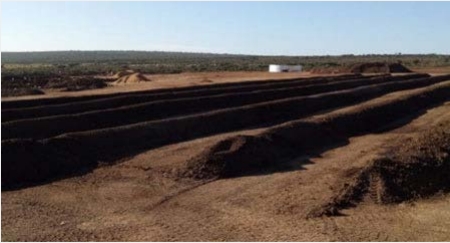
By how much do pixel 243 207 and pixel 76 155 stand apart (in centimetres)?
674

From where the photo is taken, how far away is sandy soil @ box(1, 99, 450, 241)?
11.3 metres

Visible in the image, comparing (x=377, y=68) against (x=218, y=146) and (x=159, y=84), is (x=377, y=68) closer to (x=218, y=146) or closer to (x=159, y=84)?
(x=159, y=84)

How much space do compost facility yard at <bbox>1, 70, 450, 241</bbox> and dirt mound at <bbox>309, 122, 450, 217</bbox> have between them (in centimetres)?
4

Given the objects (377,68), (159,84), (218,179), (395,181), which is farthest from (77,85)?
(395,181)

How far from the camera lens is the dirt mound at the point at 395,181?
13363mm

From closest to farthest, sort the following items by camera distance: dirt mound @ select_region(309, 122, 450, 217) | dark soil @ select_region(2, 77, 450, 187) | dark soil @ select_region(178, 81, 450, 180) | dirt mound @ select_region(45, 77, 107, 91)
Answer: dirt mound @ select_region(309, 122, 450, 217) → dark soil @ select_region(2, 77, 450, 187) → dark soil @ select_region(178, 81, 450, 180) → dirt mound @ select_region(45, 77, 107, 91)

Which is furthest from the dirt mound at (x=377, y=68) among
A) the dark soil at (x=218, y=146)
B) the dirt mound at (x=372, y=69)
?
the dark soil at (x=218, y=146)

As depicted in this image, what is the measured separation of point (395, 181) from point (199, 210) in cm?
455

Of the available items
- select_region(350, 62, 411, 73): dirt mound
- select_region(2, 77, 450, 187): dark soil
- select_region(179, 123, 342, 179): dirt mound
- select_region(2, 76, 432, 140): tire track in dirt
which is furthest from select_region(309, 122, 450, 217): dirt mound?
select_region(350, 62, 411, 73): dirt mound

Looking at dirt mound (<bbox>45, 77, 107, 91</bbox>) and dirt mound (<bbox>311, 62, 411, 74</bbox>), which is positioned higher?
dirt mound (<bbox>311, 62, 411, 74</bbox>)

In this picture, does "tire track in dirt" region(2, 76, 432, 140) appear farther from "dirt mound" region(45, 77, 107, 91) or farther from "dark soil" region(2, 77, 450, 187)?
"dirt mound" region(45, 77, 107, 91)

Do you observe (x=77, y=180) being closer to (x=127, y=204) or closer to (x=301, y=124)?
(x=127, y=204)

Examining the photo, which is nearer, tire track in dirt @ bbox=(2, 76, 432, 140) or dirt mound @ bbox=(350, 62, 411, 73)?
tire track in dirt @ bbox=(2, 76, 432, 140)

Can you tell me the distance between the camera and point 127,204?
1354 cm
